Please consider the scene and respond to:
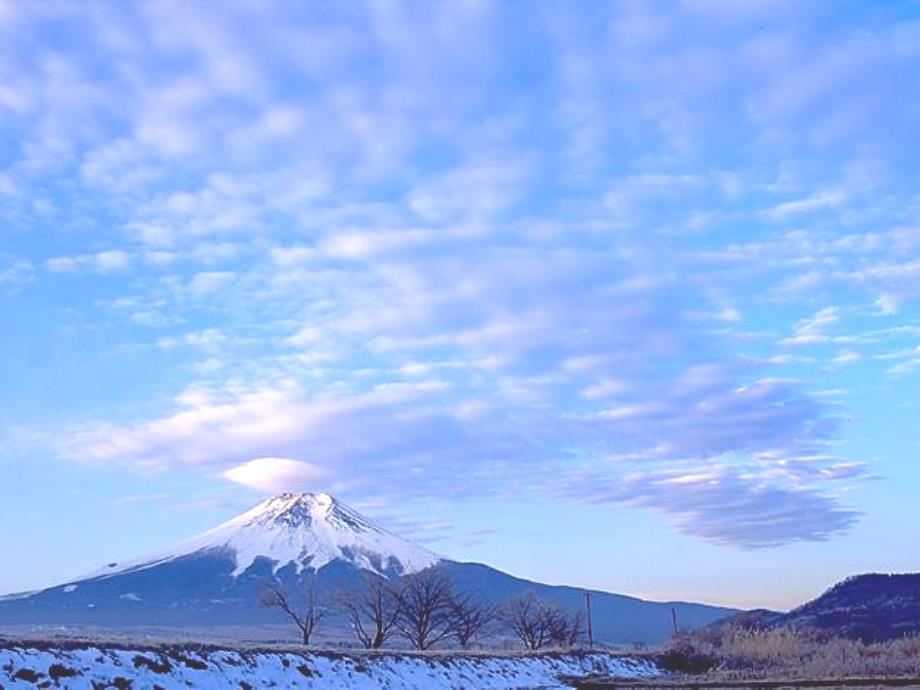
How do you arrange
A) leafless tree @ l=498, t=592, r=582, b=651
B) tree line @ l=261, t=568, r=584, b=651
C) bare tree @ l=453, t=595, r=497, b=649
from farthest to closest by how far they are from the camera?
leafless tree @ l=498, t=592, r=582, b=651, bare tree @ l=453, t=595, r=497, b=649, tree line @ l=261, t=568, r=584, b=651

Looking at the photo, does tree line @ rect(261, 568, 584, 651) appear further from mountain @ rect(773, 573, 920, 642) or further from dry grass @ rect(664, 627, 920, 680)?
mountain @ rect(773, 573, 920, 642)

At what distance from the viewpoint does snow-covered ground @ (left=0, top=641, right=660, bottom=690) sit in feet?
110

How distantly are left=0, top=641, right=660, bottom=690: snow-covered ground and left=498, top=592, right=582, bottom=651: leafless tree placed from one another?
1432 inches

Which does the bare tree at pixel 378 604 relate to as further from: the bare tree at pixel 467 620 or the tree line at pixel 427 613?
the bare tree at pixel 467 620

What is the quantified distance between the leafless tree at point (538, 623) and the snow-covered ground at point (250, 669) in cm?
3638

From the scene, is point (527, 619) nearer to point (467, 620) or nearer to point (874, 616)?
point (467, 620)

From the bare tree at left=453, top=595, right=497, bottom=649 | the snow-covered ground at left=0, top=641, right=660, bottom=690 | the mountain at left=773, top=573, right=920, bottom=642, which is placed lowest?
the snow-covered ground at left=0, top=641, right=660, bottom=690

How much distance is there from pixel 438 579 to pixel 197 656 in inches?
2737

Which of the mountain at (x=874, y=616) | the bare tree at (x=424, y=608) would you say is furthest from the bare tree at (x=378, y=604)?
the mountain at (x=874, y=616)

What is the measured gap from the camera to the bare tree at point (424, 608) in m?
97.6

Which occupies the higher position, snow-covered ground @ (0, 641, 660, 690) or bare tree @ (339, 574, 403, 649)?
bare tree @ (339, 574, 403, 649)

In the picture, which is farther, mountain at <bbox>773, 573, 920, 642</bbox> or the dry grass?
mountain at <bbox>773, 573, 920, 642</bbox>

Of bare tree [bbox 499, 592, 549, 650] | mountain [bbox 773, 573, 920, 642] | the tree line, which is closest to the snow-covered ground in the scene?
the tree line

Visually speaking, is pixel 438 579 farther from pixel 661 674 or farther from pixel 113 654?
pixel 113 654
